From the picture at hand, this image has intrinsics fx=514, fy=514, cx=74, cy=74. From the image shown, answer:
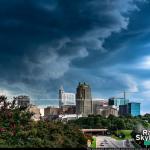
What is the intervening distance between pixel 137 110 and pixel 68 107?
1.23 meters

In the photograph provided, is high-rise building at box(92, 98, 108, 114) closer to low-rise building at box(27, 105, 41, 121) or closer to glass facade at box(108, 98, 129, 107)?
glass facade at box(108, 98, 129, 107)

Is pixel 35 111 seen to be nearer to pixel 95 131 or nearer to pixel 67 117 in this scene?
pixel 67 117

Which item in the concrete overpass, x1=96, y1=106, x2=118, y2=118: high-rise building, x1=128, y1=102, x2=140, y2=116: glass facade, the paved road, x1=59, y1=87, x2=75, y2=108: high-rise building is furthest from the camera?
x1=96, y1=106, x2=118, y2=118: high-rise building

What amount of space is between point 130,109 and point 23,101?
191 cm

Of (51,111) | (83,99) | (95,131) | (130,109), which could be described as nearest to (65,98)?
(83,99)

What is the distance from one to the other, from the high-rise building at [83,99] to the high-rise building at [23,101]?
0.87 m

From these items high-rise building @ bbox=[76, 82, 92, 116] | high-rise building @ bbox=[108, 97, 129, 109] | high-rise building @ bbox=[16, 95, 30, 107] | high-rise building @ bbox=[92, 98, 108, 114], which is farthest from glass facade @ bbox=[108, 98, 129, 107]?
high-rise building @ bbox=[16, 95, 30, 107]

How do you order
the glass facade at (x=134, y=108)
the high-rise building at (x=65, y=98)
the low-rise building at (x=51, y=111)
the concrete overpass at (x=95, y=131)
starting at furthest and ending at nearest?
the low-rise building at (x=51, y=111) < the glass facade at (x=134, y=108) < the high-rise building at (x=65, y=98) < the concrete overpass at (x=95, y=131)

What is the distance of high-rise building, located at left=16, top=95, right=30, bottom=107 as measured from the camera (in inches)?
339

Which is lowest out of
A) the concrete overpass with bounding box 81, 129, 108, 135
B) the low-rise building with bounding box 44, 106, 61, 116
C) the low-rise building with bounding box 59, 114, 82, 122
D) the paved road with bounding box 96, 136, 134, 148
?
the paved road with bounding box 96, 136, 134, 148

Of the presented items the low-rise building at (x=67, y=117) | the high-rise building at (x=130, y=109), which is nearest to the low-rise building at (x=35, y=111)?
the low-rise building at (x=67, y=117)

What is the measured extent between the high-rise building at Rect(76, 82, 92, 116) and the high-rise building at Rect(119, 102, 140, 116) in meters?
0.58

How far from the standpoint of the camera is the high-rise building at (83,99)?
8.63 m

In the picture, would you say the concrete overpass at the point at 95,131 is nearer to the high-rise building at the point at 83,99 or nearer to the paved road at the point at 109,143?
the paved road at the point at 109,143
